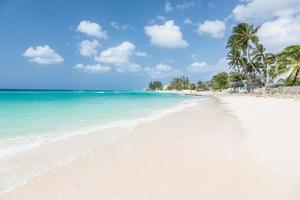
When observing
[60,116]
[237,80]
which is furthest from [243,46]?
[60,116]

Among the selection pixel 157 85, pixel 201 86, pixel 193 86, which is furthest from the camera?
pixel 157 85

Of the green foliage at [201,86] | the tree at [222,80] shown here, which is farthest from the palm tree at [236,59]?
the green foliage at [201,86]

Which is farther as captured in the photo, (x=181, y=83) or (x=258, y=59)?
(x=181, y=83)

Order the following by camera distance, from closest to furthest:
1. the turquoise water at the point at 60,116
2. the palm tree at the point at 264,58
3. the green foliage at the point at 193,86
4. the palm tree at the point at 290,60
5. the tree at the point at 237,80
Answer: the turquoise water at the point at 60,116, the palm tree at the point at 290,60, the palm tree at the point at 264,58, the tree at the point at 237,80, the green foliage at the point at 193,86

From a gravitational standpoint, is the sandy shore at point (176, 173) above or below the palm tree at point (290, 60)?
below

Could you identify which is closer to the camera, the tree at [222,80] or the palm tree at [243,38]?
the palm tree at [243,38]

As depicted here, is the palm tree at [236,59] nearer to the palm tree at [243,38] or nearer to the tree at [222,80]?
the palm tree at [243,38]

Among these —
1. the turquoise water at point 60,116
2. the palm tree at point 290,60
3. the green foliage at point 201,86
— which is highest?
the palm tree at point 290,60

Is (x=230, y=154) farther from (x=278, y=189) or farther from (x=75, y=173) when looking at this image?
(x=75, y=173)

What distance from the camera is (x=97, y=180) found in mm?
3566

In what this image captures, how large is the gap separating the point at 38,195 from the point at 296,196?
311 centimetres

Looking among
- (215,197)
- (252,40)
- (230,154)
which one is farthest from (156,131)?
(252,40)

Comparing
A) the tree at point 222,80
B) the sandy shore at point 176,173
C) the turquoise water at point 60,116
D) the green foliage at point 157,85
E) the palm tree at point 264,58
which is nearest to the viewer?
the sandy shore at point 176,173

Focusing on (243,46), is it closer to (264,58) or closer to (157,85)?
(264,58)
